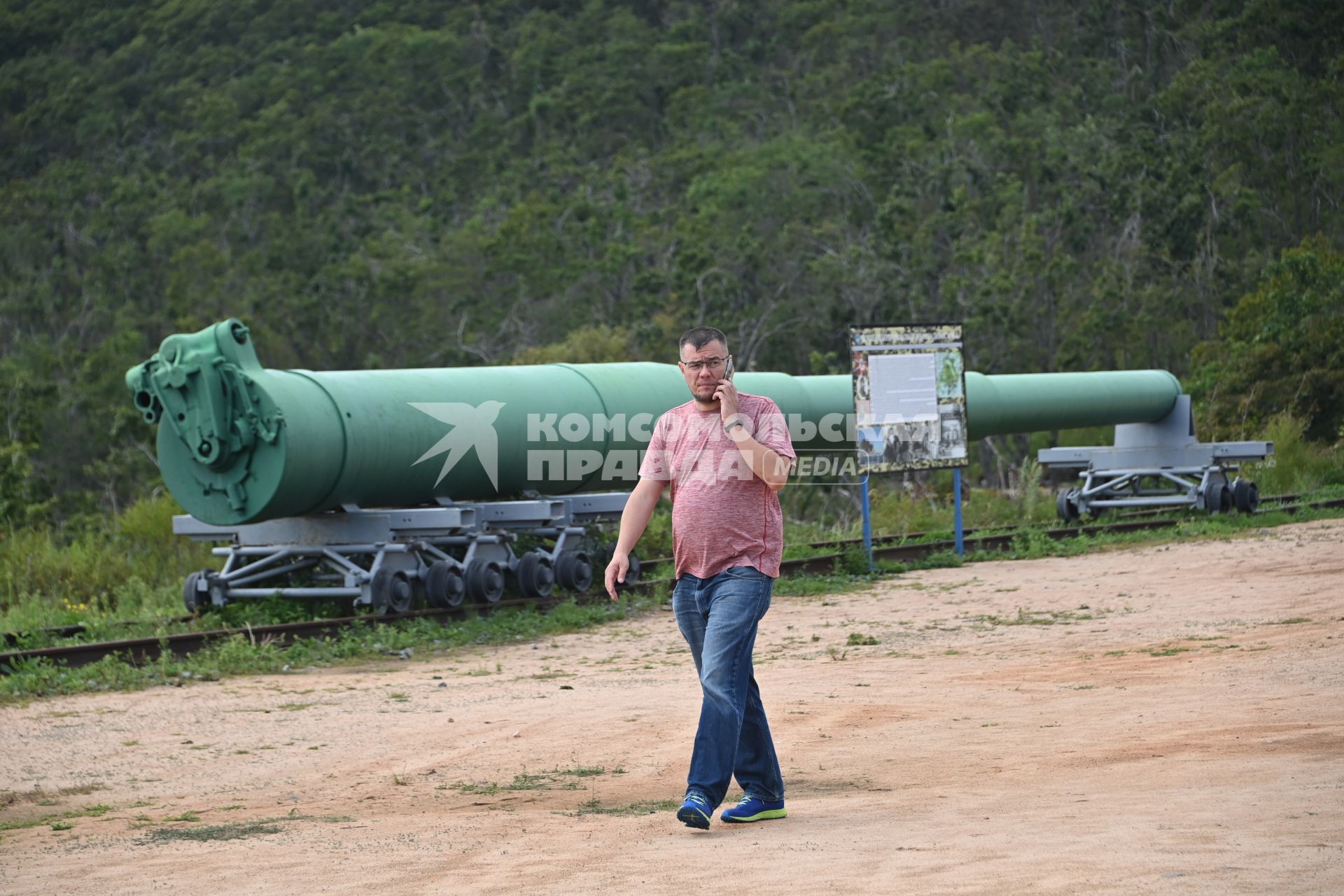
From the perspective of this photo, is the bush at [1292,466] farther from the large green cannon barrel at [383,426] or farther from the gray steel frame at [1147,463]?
the large green cannon barrel at [383,426]

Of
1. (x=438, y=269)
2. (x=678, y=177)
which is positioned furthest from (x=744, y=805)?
(x=678, y=177)

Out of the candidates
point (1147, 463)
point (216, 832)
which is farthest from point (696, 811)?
point (1147, 463)

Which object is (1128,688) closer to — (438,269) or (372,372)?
(372,372)

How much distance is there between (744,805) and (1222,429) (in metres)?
22.7

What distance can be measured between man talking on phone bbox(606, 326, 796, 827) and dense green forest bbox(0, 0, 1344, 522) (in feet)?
63.6

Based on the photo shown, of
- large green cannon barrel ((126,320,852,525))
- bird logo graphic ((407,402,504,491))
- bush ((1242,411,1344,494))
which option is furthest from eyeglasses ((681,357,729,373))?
bush ((1242,411,1344,494))

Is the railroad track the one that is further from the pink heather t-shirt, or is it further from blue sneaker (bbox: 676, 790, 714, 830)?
blue sneaker (bbox: 676, 790, 714, 830)

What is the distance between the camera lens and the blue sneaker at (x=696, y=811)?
18.7ft

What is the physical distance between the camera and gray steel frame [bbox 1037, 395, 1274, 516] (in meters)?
19.3

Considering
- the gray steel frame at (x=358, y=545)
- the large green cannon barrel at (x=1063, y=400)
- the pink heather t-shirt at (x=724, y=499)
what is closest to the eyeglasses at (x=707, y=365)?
the pink heather t-shirt at (x=724, y=499)

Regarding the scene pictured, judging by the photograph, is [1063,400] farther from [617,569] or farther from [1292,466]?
[617,569]

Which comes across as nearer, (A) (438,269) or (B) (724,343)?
(B) (724,343)

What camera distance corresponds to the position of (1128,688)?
8.48 meters

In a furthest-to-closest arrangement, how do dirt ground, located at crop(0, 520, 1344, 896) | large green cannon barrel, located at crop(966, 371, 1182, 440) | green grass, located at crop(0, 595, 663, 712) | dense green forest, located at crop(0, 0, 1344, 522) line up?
dense green forest, located at crop(0, 0, 1344, 522) < large green cannon barrel, located at crop(966, 371, 1182, 440) < green grass, located at crop(0, 595, 663, 712) < dirt ground, located at crop(0, 520, 1344, 896)
